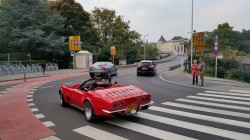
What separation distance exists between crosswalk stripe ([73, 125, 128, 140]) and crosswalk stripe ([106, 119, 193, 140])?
674 mm

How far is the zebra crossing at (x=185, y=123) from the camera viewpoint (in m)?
5.78

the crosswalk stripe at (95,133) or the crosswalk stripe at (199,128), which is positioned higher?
the crosswalk stripe at (199,128)

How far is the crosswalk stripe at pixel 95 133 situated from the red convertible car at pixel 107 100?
0.49 m

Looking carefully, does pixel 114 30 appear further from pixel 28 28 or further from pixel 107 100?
pixel 107 100

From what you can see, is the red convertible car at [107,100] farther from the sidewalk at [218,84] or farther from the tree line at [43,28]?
the tree line at [43,28]

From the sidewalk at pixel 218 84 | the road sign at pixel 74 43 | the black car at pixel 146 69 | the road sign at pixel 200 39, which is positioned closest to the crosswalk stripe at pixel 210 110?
the sidewalk at pixel 218 84

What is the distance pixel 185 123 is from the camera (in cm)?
670

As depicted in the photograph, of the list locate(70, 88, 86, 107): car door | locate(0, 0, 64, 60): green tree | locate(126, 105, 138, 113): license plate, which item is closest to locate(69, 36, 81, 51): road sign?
locate(0, 0, 64, 60): green tree

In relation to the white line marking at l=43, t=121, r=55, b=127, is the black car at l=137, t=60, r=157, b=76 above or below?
above

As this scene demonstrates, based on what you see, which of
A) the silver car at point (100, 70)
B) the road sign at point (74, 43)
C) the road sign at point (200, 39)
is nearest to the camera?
the silver car at point (100, 70)

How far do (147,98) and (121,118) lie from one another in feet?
3.45

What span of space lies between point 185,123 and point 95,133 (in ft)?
8.34

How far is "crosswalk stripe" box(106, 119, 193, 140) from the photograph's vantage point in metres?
5.62

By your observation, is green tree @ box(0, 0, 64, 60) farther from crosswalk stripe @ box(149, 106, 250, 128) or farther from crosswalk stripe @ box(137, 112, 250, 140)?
crosswalk stripe @ box(137, 112, 250, 140)
